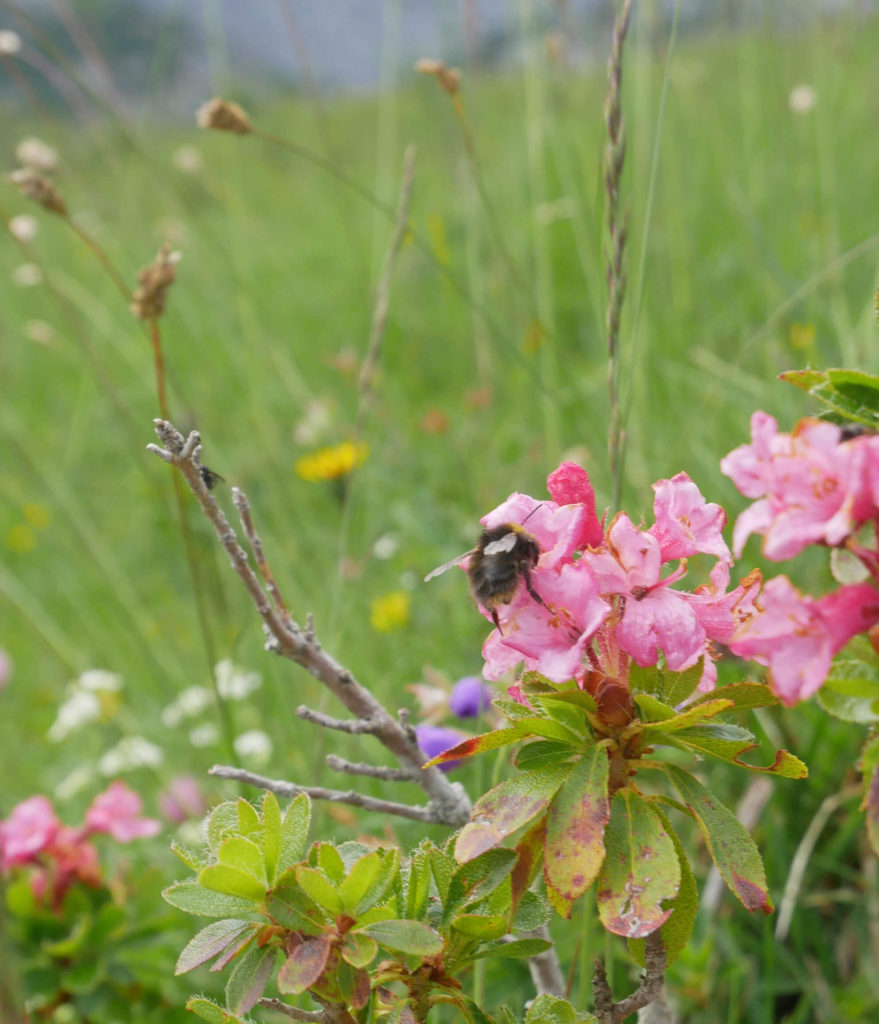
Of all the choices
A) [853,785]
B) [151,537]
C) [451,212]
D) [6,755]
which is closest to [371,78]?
[451,212]

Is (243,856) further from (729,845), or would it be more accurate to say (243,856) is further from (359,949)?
(729,845)

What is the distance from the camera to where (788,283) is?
209 centimetres

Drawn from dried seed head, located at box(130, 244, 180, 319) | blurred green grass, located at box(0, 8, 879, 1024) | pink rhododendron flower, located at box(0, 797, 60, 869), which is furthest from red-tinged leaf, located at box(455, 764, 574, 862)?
pink rhododendron flower, located at box(0, 797, 60, 869)

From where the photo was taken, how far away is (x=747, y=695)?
57 cm

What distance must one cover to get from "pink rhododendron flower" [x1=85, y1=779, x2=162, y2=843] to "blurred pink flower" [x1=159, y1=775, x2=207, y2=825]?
14.2 inches

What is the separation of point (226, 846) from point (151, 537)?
271 cm

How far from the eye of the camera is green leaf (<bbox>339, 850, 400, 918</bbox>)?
0.53 metres

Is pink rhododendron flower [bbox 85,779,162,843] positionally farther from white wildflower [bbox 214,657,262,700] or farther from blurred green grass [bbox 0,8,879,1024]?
white wildflower [bbox 214,657,262,700]

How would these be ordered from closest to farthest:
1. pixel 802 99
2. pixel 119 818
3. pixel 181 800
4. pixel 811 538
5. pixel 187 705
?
1. pixel 811 538
2. pixel 119 818
3. pixel 181 800
4. pixel 187 705
5. pixel 802 99

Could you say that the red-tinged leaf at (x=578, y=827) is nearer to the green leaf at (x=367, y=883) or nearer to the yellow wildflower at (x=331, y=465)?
the green leaf at (x=367, y=883)

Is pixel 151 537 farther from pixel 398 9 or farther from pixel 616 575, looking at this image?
pixel 616 575

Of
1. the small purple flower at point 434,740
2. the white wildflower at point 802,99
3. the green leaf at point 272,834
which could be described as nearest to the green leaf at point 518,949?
the green leaf at point 272,834

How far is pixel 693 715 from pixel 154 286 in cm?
64

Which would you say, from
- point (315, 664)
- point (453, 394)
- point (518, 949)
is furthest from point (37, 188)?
point (453, 394)
